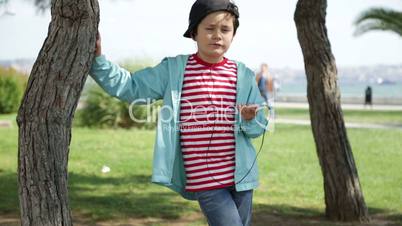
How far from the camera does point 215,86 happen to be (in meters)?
3.15

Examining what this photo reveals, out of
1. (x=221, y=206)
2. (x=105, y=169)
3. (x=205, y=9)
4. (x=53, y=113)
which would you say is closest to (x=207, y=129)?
(x=221, y=206)

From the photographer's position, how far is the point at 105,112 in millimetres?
15258

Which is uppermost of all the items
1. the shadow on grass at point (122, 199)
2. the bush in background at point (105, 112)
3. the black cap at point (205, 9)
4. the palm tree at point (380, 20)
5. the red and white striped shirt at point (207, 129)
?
the palm tree at point (380, 20)

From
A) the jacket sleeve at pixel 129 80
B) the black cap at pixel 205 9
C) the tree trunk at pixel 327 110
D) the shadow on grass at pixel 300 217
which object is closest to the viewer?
the jacket sleeve at pixel 129 80

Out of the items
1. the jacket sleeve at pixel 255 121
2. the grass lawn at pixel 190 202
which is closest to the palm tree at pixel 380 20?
the grass lawn at pixel 190 202

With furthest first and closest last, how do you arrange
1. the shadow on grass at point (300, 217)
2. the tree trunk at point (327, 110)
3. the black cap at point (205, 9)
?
the shadow on grass at point (300, 217)
the tree trunk at point (327, 110)
the black cap at point (205, 9)

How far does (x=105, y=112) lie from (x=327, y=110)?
10275 mm

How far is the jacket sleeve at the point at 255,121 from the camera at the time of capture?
313cm

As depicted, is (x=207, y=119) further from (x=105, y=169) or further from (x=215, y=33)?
(x=105, y=169)

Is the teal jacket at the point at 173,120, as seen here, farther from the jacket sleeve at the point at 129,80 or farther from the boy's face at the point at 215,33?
the boy's face at the point at 215,33

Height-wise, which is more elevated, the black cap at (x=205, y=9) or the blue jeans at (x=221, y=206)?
the black cap at (x=205, y=9)

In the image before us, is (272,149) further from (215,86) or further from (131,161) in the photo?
(215,86)

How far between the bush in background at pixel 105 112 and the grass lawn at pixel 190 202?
1962mm

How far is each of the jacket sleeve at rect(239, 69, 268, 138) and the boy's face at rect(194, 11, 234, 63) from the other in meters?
0.24
